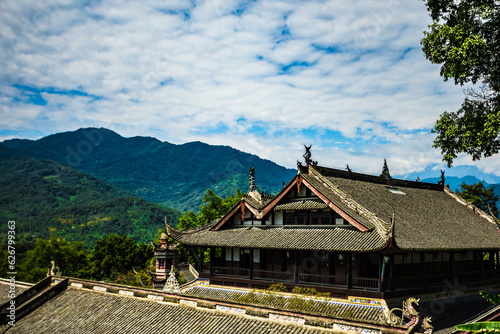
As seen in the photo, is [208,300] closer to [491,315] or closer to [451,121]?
[491,315]

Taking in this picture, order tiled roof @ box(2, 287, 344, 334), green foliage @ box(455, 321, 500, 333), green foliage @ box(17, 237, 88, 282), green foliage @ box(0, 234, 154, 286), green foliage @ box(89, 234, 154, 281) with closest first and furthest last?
1. green foliage @ box(455, 321, 500, 333)
2. tiled roof @ box(2, 287, 344, 334)
3. green foliage @ box(0, 234, 154, 286)
4. green foliage @ box(17, 237, 88, 282)
5. green foliage @ box(89, 234, 154, 281)

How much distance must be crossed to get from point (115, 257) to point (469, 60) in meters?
63.0

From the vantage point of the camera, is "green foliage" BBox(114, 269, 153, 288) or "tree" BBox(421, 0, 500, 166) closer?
"tree" BBox(421, 0, 500, 166)

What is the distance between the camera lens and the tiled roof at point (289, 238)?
74.2 ft

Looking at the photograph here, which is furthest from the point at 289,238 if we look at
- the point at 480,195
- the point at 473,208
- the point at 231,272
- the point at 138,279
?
the point at 480,195

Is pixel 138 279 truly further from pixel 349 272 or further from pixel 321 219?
pixel 349 272

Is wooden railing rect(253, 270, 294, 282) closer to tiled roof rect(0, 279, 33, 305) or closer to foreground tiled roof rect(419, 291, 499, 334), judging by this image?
foreground tiled roof rect(419, 291, 499, 334)

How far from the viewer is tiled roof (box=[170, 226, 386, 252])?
74.2 ft

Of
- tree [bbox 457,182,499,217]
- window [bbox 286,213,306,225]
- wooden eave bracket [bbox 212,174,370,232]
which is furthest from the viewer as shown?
tree [bbox 457,182,499,217]

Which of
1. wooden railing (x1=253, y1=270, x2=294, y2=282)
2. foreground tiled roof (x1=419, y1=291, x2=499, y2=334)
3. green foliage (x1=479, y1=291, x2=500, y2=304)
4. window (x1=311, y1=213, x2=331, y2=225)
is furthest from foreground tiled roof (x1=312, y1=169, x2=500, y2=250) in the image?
green foliage (x1=479, y1=291, x2=500, y2=304)

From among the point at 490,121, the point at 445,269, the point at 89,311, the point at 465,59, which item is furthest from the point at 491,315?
the point at 445,269

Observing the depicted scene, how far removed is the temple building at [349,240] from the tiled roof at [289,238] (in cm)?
7

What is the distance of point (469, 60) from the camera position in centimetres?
1941

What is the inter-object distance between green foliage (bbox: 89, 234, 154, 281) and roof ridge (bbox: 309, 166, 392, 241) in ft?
159
